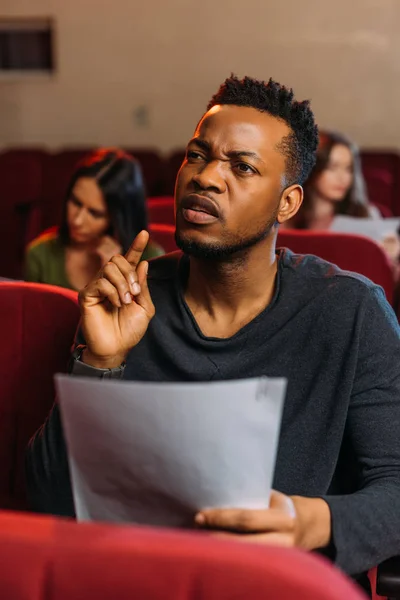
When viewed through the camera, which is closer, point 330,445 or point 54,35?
point 330,445

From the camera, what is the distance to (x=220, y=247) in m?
1.15

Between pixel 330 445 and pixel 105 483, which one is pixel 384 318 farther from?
pixel 105 483

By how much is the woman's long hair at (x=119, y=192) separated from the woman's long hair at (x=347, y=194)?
0.65m

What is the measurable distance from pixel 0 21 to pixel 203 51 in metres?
1.28

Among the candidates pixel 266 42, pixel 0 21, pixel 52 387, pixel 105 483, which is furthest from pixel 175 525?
pixel 0 21

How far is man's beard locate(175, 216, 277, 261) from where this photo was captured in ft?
3.76

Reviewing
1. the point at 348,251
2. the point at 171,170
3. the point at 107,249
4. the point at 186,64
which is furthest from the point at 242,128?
the point at 186,64

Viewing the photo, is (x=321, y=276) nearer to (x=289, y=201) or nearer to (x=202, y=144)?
(x=289, y=201)

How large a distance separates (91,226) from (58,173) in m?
2.14

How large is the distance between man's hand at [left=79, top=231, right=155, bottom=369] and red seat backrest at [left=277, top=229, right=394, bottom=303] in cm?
82

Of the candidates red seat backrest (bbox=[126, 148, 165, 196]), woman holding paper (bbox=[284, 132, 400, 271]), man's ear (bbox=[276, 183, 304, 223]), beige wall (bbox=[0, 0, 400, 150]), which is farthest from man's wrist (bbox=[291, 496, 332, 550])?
beige wall (bbox=[0, 0, 400, 150])

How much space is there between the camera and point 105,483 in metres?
0.89

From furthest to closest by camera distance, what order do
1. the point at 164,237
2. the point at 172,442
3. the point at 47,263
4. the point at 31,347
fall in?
the point at 47,263 → the point at 164,237 → the point at 31,347 → the point at 172,442

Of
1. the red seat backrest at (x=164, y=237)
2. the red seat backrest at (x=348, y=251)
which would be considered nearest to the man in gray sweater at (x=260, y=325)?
the red seat backrest at (x=348, y=251)
